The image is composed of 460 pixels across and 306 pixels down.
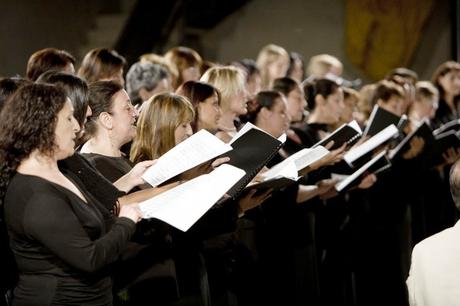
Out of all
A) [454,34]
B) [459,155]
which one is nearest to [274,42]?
[454,34]

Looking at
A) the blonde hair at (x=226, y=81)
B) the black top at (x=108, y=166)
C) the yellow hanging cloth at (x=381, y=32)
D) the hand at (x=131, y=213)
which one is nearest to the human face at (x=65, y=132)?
the hand at (x=131, y=213)

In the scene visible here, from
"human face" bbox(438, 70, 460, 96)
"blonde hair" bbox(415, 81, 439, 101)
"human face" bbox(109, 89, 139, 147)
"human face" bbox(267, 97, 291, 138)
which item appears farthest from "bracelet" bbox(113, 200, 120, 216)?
"human face" bbox(438, 70, 460, 96)

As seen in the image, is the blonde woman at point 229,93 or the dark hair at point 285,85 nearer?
the blonde woman at point 229,93

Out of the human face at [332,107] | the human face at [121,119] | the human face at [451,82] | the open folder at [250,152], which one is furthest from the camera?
the human face at [451,82]

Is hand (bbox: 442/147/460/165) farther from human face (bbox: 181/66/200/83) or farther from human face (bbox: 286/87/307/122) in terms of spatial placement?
human face (bbox: 181/66/200/83)

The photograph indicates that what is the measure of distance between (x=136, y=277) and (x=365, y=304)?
255cm

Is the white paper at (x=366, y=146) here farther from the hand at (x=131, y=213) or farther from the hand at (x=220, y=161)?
the hand at (x=131, y=213)

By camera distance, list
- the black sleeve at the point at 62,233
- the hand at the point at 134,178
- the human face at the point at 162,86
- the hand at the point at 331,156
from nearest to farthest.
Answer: the black sleeve at the point at 62,233 → the hand at the point at 134,178 → the hand at the point at 331,156 → the human face at the point at 162,86

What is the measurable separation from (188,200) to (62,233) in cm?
44

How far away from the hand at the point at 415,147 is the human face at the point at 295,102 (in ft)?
2.33

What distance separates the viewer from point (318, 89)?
5.27 metres

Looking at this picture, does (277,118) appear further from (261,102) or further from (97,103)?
(97,103)

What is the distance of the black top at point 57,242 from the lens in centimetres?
244

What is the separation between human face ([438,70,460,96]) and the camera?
6.91 m
